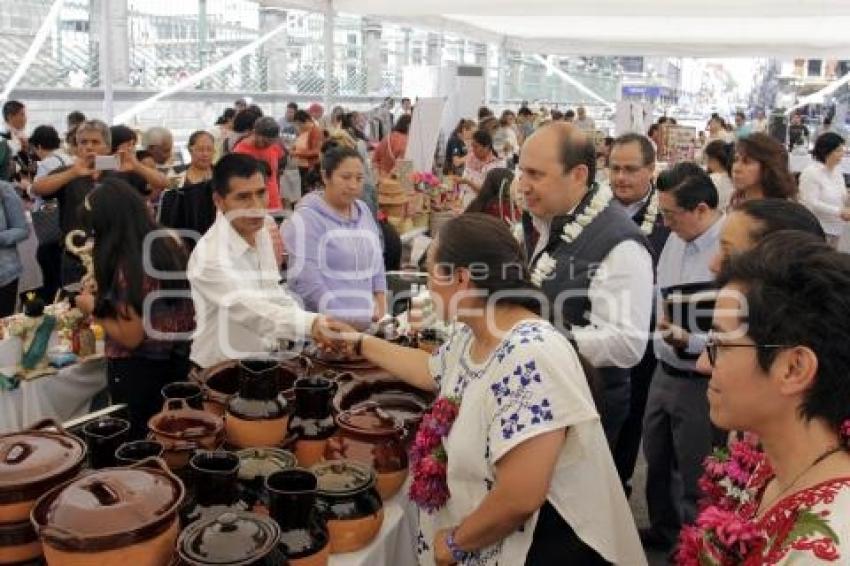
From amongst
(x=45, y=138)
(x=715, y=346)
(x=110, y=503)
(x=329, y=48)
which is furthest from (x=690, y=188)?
(x=329, y=48)

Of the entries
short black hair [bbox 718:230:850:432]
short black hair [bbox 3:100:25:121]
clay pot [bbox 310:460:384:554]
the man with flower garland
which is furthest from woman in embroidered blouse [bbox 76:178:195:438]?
short black hair [bbox 3:100:25:121]

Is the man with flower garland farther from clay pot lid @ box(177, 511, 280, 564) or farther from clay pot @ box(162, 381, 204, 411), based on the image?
clay pot lid @ box(177, 511, 280, 564)

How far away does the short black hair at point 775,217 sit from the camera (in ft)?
5.79

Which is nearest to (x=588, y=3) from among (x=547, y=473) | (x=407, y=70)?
(x=407, y=70)

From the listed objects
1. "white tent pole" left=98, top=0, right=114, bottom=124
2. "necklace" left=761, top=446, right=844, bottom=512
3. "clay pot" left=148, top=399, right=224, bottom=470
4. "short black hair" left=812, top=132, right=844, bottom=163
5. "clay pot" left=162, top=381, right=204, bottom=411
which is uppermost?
"white tent pole" left=98, top=0, right=114, bottom=124

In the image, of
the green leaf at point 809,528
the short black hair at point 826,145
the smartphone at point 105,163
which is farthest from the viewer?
the short black hair at point 826,145

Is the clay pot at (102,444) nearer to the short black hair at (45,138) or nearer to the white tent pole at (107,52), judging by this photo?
the short black hair at (45,138)

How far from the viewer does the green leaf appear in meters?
0.90

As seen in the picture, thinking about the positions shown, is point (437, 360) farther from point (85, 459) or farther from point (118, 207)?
point (118, 207)

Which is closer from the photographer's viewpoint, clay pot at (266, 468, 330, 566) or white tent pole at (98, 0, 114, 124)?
clay pot at (266, 468, 330, 566)

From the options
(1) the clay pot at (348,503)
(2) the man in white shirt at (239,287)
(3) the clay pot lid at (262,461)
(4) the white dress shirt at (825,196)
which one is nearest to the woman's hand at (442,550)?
(1) the clay pot at (348,503)

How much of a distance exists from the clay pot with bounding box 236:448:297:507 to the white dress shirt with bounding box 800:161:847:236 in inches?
194

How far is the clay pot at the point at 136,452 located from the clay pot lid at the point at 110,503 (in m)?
0.14

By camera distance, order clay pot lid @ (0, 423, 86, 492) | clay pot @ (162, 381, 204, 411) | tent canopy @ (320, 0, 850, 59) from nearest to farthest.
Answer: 1. clay pot lid @ (0, 423, 86, 492)
2. clay pot @ (162, 381, 204, 411)
3. tent canopy @ (320, 0, 850, 59)
